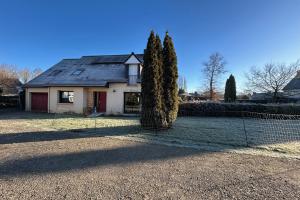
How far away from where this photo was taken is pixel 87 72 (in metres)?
19.3

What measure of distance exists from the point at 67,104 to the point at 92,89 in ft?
9.20

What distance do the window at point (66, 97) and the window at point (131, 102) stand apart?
5496mm

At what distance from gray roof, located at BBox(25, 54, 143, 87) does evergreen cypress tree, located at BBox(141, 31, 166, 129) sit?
7539 millimetres

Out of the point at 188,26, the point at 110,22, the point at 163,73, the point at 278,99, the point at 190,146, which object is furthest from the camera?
the point at 278,99

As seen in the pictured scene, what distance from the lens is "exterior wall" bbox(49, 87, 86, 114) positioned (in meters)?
17.4

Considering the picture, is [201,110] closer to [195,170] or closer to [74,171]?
[195,170]

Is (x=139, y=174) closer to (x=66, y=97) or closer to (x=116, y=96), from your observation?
(x=116, y=96)

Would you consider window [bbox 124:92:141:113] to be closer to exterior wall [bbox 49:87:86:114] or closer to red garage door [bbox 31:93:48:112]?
exterior wall [bbox 49:87:86:114]

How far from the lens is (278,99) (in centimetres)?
2392

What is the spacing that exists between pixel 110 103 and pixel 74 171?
43.3ft

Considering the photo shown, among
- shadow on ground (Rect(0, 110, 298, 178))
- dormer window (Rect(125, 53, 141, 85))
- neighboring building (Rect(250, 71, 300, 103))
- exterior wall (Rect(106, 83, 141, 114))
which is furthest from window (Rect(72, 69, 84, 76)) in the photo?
neighboring building (Rect(250, 71, 300, 103))

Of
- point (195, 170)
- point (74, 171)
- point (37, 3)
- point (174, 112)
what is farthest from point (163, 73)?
point (37, 3)

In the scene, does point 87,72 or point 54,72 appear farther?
point 54,72

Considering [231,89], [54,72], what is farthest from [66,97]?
[231,89]
